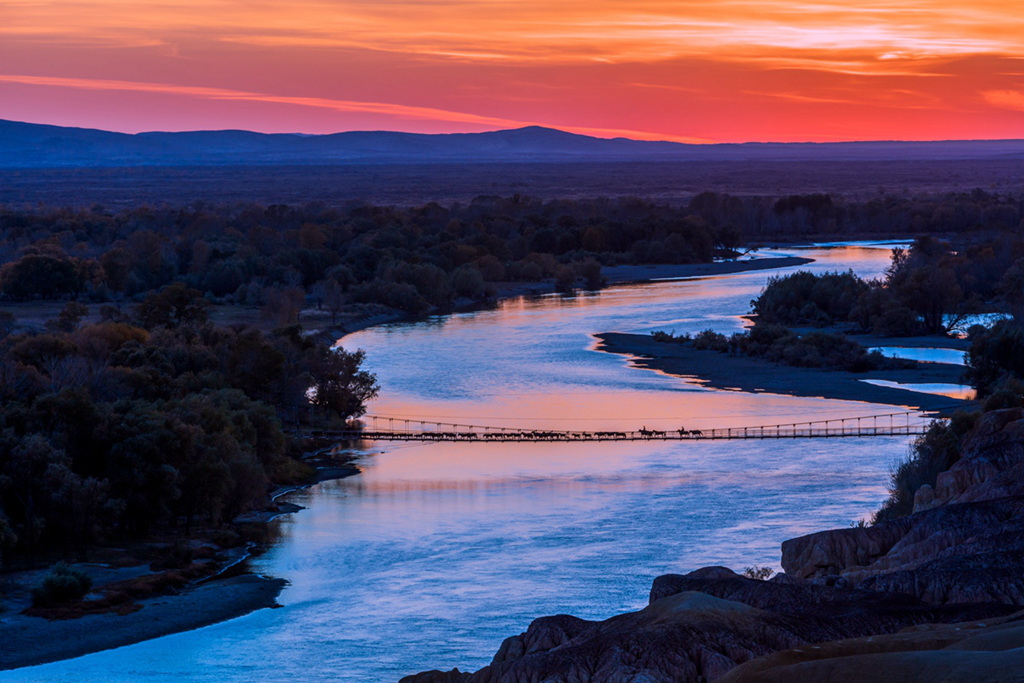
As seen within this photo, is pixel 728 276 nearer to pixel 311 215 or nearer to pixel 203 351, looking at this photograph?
pixel 311 215

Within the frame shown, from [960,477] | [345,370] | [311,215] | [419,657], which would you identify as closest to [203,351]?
[345,370]

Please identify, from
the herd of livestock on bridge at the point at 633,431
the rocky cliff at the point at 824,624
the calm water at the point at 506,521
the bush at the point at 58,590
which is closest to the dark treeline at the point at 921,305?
the herd of livestock on bridge at the point at 633,431

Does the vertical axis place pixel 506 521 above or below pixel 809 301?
below

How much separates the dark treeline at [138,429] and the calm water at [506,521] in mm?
1955

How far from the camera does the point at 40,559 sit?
26391 millimetres

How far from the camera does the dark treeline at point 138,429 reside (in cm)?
2712

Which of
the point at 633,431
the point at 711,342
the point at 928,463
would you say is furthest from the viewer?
the point at 711,342

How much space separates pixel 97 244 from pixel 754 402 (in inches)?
2457

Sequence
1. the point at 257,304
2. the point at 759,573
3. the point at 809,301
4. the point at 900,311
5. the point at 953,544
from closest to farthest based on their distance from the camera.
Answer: the point at 953,544, the point at 759,573, the point at 900,311, the point at 809,301, the point at 257,304

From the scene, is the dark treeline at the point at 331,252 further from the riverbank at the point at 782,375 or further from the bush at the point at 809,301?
the bush at the point at 809,301

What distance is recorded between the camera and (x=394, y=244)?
90.9 metres

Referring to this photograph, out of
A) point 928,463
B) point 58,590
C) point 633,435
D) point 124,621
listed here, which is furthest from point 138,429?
point 928,463

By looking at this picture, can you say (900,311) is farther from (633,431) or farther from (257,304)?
(257,304)

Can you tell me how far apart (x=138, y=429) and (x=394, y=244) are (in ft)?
204
